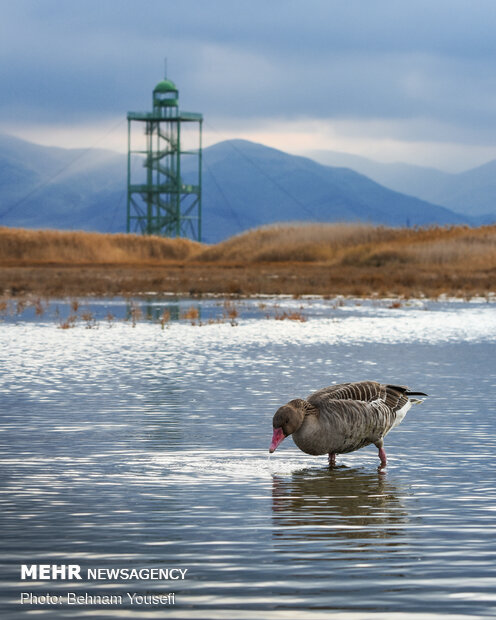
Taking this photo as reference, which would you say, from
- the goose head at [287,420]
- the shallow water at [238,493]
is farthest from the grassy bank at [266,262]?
the goose head at [287,420]

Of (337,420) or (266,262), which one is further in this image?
(266,262)

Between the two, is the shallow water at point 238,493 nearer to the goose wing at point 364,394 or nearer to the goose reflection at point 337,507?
the goose reflection at point 337,507

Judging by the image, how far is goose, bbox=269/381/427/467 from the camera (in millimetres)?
9211

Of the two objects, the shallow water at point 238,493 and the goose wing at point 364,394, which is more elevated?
the goose wing at point 364,394

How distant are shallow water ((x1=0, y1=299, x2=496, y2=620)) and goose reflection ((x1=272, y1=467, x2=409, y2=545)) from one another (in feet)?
0.08

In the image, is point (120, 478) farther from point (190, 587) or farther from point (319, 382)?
point (319, 382)

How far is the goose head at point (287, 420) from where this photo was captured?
9117 millimetres

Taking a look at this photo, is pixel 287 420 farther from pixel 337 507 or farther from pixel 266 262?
pixel 266 262

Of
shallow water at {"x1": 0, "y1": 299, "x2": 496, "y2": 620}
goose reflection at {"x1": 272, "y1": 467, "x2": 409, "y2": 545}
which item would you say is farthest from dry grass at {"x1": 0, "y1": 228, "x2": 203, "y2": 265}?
goose reflection at {"x1": 272, "y1": 467, "x2": 409, "y2": 545}

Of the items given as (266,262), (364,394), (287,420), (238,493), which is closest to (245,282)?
(266,262)

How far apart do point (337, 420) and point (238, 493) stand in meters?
1.08

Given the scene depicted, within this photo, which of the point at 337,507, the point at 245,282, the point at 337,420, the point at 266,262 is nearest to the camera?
the point at 337,507

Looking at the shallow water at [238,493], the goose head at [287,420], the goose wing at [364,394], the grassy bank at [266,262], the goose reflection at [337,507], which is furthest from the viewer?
the grassy bank at [266,262]

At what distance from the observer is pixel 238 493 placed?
870 centimetres
